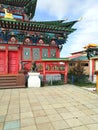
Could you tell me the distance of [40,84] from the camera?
11773 millimetres

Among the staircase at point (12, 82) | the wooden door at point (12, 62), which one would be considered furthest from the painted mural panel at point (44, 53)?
the staircase at point (12, 82)

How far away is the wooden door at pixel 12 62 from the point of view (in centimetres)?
1438

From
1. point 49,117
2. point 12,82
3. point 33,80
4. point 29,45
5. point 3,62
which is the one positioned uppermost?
point 29,45

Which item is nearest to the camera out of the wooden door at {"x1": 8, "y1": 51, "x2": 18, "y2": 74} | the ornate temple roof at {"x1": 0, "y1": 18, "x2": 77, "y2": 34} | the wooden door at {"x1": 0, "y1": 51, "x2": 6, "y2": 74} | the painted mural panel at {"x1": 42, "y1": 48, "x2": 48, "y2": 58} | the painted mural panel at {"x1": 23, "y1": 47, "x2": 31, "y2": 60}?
the ornate temple roof at {"x1": 0, "y1": 18, "x2": 77, "y2": 34}

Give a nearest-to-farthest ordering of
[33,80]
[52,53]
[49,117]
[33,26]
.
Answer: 1. [49,117]
2. [33,80]
3. [33,26]
4. [52,53]

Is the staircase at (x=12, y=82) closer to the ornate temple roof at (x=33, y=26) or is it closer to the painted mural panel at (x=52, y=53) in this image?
the painted mural panel at (x=52, y=53)

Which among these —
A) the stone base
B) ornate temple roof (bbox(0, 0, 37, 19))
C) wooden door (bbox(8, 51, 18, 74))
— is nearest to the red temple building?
wooden door (bbox(8, 51, 18, 74))

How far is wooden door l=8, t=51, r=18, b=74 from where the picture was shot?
47.2ft

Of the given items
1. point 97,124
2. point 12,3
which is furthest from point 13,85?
point 12,3

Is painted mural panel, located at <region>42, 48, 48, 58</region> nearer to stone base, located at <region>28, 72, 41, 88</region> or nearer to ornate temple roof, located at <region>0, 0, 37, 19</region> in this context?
stone base, located at <region>28, 72, 41, 88</region>

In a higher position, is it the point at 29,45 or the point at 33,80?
the point at 29,45

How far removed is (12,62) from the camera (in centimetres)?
1447

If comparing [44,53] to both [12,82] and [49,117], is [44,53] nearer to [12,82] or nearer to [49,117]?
[12,82]

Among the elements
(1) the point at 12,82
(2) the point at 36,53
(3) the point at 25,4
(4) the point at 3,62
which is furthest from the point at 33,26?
(1) the point at 12,82
